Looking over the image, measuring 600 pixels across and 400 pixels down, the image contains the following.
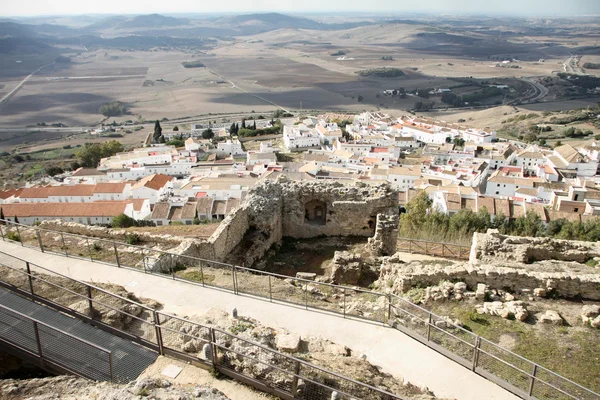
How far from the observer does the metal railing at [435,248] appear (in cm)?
1805

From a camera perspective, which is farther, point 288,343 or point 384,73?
point 384,73

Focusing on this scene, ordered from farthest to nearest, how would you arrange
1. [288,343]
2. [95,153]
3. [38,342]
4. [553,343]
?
[95,153] → [553,343] → [288,343] → [38,342]

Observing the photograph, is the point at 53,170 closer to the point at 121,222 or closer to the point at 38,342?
the point at 121,222

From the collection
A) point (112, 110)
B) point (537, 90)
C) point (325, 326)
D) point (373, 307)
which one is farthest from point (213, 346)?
point (537, 90)

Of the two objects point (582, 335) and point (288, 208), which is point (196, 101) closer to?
point (288, 208)

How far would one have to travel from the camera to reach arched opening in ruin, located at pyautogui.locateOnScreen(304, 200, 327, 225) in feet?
61.1

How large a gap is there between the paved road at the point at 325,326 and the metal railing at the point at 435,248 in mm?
10040

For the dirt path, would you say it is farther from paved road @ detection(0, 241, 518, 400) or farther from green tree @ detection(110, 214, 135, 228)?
green tree @ detection(110, 214, 135, 228)

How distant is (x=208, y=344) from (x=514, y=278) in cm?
798

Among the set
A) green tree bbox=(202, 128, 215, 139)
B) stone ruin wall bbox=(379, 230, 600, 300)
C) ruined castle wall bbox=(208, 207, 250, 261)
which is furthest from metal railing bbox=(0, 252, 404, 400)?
green tree bbox=(202, 128, 215, 139)

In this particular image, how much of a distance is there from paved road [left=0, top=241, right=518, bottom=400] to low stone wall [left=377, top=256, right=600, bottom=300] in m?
3.17

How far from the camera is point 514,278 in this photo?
11.1 m

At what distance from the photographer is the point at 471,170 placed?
61875 millimetres

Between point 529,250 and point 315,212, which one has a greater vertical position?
point 529,250
